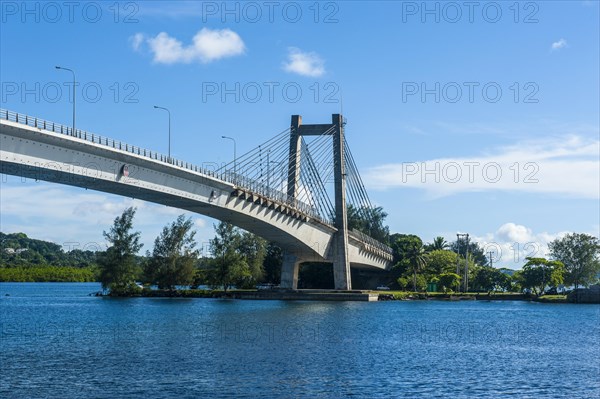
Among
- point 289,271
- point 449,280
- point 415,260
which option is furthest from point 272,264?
point 449,280

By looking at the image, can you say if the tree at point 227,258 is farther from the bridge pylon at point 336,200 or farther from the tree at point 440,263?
the tree at point 440,263

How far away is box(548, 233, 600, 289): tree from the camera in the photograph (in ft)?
498

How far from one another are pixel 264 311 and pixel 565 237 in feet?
284

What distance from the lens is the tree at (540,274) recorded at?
139625 mm

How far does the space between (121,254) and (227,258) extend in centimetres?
1630

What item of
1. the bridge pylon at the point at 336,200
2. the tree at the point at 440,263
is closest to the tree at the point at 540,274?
the tree at the point at 440,263

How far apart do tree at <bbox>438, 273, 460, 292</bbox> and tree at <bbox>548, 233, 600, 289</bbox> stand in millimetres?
22888

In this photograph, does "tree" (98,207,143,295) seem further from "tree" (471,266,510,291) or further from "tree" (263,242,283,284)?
"tree" (471,266,510,291)

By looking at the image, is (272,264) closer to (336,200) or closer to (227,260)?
(227,260)

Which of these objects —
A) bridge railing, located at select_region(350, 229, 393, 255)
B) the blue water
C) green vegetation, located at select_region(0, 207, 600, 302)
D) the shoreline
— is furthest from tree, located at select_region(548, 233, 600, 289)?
the blue water

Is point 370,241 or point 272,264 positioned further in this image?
point 272,264

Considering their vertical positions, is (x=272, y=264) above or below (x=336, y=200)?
below

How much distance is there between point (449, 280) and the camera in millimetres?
144500

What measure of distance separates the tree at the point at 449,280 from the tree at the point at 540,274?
11.7m
